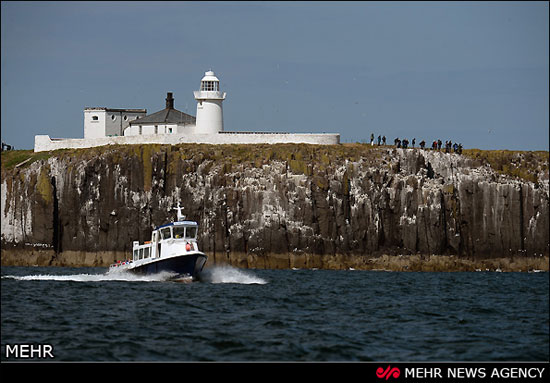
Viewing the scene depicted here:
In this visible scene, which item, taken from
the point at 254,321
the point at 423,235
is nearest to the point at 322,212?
the point at 423,235

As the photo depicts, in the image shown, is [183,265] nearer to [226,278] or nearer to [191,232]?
[191,232]

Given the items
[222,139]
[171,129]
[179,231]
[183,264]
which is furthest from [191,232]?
[171,129]

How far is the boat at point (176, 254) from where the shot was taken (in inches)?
2832

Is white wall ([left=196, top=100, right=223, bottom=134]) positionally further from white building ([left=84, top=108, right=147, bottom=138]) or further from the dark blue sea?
the dark blue sea

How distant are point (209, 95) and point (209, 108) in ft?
5.00

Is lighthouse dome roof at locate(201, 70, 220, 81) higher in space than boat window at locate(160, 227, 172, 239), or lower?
higher

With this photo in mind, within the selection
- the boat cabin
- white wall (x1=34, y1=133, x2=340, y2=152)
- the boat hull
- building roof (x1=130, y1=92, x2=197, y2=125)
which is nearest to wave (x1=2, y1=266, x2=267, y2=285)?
the boat hull

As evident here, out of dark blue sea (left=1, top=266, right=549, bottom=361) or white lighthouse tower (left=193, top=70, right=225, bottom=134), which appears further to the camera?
white lighthouse tower (left=193, top=70, right=225, bottom=134)

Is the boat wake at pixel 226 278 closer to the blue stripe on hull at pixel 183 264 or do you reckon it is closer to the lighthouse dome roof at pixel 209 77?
the blue stripe on hull at pixel 183 264

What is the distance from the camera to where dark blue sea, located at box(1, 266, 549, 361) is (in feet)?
132

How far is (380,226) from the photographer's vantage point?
10131 centimetres

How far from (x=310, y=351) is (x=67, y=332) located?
11.2m

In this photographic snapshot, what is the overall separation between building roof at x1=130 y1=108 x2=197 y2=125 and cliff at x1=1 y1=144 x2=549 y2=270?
13129 millimetres
